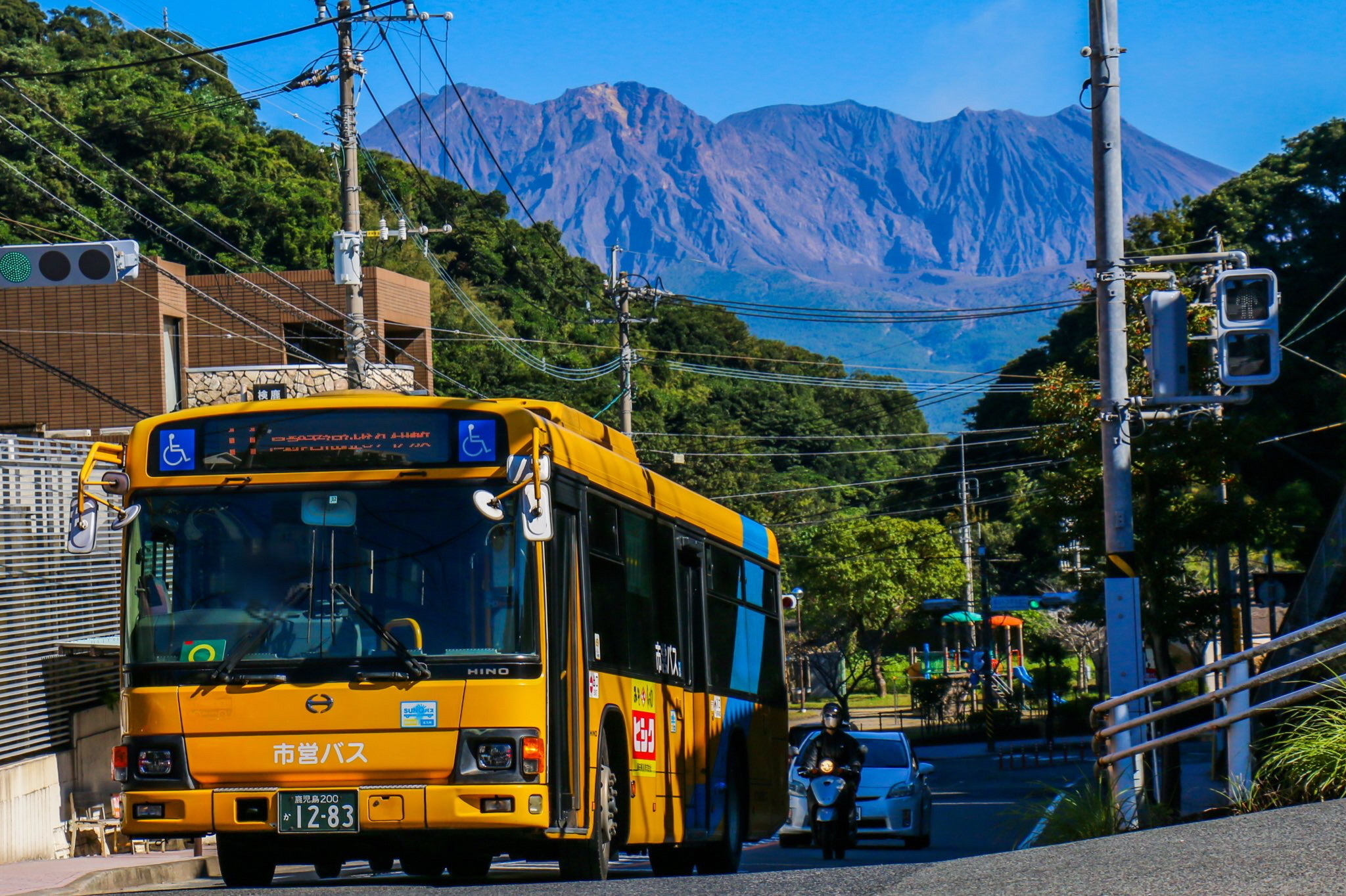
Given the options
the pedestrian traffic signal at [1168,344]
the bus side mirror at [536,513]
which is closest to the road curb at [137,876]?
the bus side mirror at [536,513]

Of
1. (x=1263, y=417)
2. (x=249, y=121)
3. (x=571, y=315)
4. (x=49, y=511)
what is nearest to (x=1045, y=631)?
(x=571, y=315)

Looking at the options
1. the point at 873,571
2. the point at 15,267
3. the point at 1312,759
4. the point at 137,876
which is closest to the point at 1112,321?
the point at 1312,759

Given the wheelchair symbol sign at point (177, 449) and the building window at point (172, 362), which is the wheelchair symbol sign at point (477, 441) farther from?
the building window at point (172, 362)

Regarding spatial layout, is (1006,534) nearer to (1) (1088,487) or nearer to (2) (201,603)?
(1) (1088,487)

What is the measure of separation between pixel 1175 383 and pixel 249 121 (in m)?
62.0

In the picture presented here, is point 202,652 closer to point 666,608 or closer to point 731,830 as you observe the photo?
point 666,608

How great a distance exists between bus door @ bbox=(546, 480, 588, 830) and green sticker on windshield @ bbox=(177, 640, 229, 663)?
1828 millimetres

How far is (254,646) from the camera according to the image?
8.62 meters

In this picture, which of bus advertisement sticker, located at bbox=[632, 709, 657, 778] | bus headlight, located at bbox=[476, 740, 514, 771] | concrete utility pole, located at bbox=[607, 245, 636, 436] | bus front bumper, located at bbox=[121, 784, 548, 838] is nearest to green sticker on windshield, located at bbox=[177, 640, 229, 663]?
bus front bumper, located at bbox=[121, 784, 548, 838]

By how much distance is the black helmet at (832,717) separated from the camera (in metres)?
15.3

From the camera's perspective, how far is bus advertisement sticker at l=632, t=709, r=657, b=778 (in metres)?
10.4

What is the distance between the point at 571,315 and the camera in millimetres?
66812

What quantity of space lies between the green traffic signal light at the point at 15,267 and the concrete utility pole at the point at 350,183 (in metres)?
8.19

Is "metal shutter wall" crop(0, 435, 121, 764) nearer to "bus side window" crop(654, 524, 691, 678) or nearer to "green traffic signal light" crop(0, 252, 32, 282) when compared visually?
"green traffic signal light" crop(0, 252, 32, 282)
